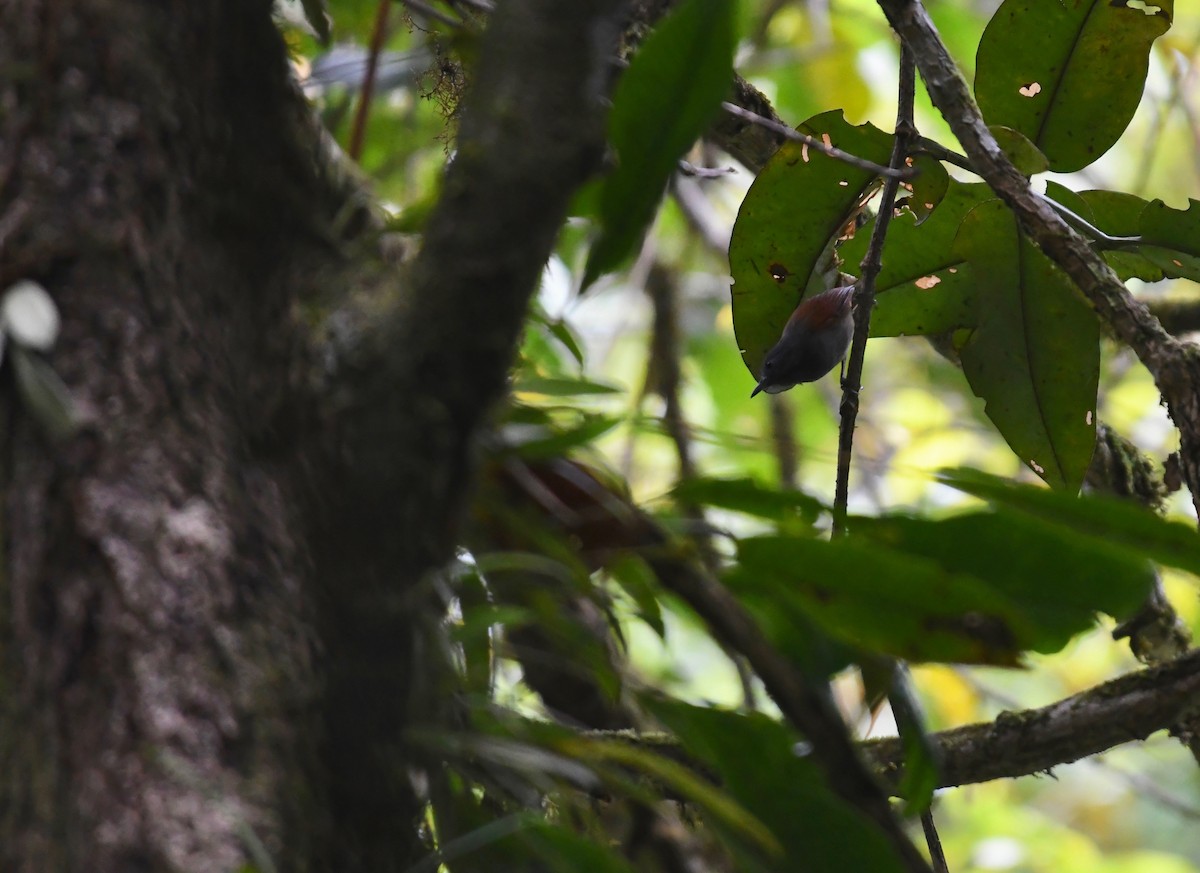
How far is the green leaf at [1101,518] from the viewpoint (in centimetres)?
46

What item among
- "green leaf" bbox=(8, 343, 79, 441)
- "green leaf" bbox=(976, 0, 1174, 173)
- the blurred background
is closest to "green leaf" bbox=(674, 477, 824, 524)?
"green leaf" bbox=(8, 343, 79, 441)

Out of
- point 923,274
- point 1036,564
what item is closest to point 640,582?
point 1036,564

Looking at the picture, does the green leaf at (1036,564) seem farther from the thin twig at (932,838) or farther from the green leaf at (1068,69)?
the green leaf at (1068,69)

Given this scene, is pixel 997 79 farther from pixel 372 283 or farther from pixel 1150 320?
pixel 372 283

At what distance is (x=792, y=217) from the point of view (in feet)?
2.65

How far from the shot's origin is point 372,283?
52 centimetres

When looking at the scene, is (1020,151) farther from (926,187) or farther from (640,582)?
(640,582)

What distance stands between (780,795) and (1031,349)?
50cm

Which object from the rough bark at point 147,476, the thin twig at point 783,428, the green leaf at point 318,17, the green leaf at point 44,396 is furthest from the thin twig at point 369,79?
the thin twig at point 783,428

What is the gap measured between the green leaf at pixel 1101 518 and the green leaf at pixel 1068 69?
0.42 metres

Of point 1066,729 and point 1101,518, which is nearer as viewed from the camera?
point 1101,518

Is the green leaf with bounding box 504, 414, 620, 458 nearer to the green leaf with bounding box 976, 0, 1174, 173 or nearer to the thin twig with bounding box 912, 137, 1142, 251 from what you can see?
the thin twig with bounding box 912, 137, 1142, 251

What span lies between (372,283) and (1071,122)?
58 centimetres

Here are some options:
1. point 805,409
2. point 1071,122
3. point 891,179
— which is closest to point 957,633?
point 891,179
